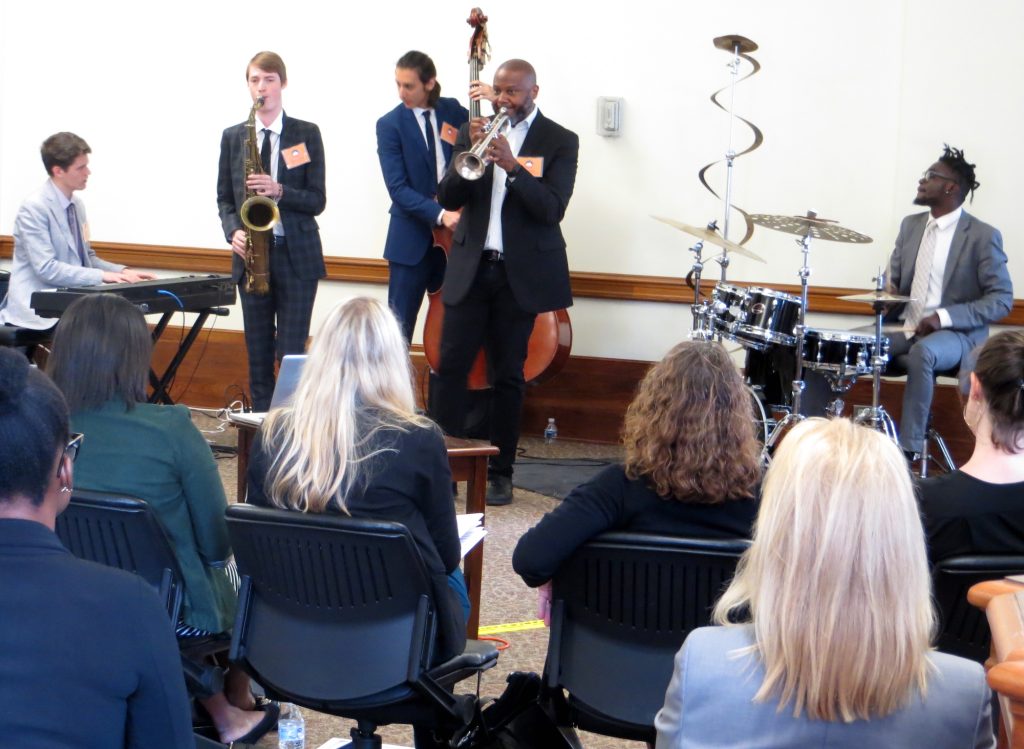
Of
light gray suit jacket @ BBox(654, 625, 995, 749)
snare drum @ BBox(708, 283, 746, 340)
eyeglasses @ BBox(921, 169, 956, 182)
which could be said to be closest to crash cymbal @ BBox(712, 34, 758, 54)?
eyeglasses @ BBox(921, 169, 956, 182)

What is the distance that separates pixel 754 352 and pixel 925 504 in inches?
134

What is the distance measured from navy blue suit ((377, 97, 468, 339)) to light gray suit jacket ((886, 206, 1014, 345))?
2.19 m

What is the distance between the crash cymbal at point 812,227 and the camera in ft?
16.8

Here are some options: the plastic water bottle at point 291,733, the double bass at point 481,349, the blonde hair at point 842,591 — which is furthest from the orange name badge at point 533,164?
the blonde hair at point 842,591

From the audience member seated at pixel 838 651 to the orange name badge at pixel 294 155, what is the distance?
4196 mm

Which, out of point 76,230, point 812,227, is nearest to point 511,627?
point 812,227

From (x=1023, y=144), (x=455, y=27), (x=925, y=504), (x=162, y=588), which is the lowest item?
(x=162, y=588)

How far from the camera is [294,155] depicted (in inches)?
207

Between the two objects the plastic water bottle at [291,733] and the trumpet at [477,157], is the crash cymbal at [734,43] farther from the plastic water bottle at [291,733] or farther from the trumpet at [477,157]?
the plastic water bottle at [291,733]

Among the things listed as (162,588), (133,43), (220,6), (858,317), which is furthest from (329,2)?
(162,588)

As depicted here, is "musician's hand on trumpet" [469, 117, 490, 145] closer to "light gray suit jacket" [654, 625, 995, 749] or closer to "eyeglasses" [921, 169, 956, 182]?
"eyeglasses" [921, 169, 956, 182]

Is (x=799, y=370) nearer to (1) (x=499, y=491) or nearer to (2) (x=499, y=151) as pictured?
(1) (x=499, y=491)

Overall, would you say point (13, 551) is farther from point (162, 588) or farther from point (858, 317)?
point (858, 317)

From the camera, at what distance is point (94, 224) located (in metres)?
Result: 6.86
